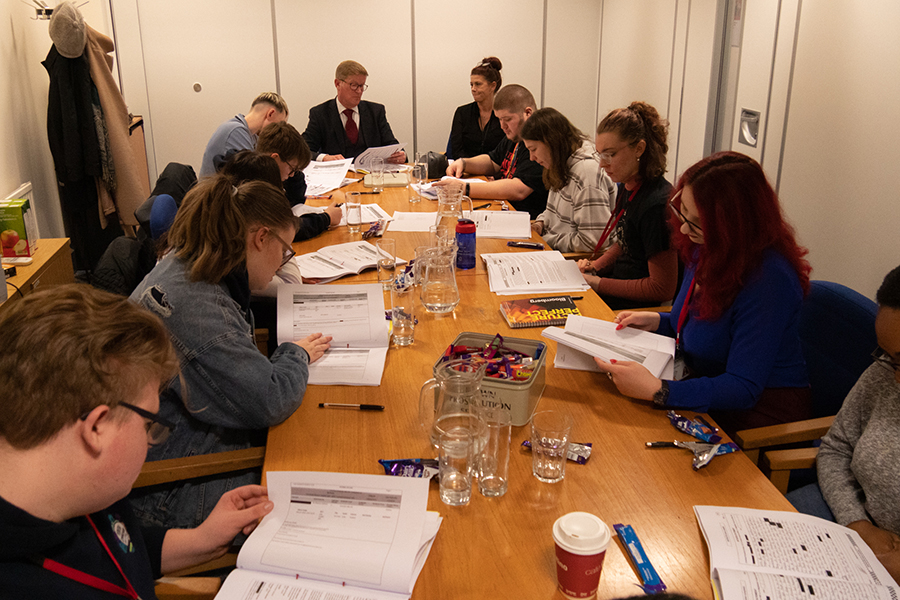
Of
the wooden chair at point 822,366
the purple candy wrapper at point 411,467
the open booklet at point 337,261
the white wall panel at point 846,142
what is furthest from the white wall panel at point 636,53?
the purple candy wrapper at point 411,467

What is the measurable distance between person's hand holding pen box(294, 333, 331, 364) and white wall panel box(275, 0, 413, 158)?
183 inches

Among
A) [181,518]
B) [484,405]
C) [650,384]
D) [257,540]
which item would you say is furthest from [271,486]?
[650,384]

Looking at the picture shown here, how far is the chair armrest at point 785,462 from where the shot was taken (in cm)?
162

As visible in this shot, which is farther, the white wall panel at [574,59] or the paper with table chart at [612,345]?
the white wall panel at [574,59]

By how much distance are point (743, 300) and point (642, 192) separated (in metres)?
1.00

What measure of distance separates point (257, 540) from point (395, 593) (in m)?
0.27

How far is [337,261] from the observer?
271 centimetres

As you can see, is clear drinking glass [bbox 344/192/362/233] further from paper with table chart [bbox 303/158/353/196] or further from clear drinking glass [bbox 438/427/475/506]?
clear drinking glass [bbox 438/427/475/506]

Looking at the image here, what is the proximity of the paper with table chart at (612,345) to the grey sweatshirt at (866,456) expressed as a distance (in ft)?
1.32

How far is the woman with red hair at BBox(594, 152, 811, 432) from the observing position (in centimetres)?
172

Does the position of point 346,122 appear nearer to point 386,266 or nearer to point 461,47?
point 461,47

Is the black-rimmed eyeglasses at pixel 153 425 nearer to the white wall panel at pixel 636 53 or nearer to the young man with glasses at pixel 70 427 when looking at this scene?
the young man with glasses at pixel 70 427

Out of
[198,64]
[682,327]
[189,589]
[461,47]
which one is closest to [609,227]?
[682,327]

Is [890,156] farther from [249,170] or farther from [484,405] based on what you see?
[249,170]
